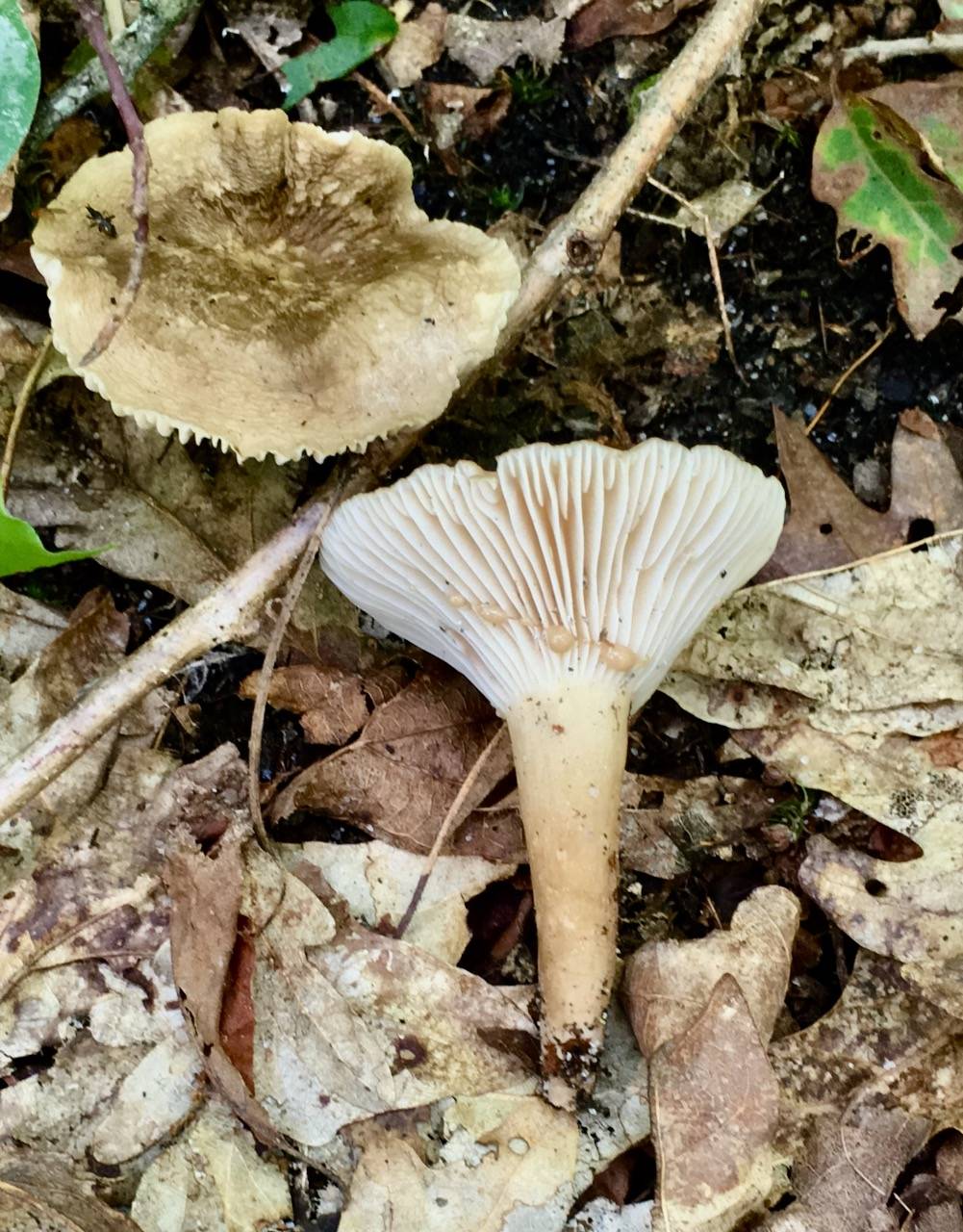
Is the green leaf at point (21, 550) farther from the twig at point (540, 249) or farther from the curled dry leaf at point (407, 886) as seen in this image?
the curled dry leaf at point (407, 886)

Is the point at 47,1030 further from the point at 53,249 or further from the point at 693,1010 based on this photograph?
the point at 53,249

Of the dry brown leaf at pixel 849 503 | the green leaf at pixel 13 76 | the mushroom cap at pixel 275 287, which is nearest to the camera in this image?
the green leaf at pixel 13 76

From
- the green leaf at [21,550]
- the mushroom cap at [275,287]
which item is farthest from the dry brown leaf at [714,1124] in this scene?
the green leaf at [21,550]

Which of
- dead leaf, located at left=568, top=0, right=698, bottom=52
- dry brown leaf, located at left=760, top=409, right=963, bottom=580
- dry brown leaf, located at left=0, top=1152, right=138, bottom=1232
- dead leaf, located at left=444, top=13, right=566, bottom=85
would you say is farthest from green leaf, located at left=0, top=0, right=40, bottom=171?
dry brown leaf, located at left=0, top=1152, right=138, bottom=1232

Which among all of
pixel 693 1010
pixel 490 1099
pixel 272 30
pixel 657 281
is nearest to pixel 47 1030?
pixel 490 1099

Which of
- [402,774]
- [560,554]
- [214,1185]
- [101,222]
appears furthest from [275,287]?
[214,1185]

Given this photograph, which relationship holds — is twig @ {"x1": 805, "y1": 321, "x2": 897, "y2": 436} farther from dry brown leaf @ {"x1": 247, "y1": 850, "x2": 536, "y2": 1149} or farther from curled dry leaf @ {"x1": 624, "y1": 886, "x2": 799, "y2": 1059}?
dry brown leaf @ {"x1": 247, "y1": 850, "x2": 536, "y2": 1149}

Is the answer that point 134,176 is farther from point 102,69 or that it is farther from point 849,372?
point 849,372
